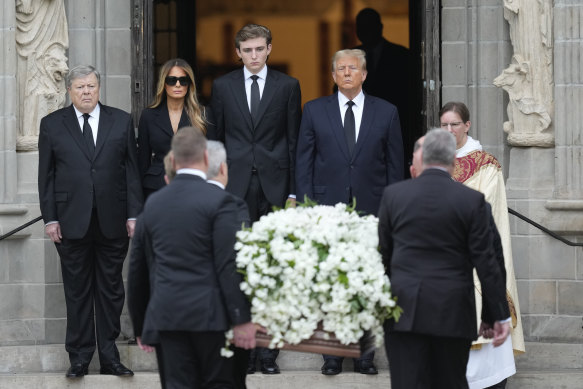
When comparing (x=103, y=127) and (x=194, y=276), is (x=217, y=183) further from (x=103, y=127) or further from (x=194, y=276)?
(x=103, y=127)

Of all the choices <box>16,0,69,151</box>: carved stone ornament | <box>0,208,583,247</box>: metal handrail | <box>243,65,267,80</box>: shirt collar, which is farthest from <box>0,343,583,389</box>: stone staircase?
<box>243,65,267,80</box>: shirt collar

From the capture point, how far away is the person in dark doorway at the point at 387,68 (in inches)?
452

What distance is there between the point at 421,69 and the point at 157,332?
432 cm

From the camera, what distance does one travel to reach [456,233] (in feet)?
21.7

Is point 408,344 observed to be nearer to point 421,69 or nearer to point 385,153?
point 385,153

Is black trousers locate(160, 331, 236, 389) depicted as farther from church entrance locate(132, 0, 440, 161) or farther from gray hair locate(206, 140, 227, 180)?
church entrance locate(132, 0, 440, 161)

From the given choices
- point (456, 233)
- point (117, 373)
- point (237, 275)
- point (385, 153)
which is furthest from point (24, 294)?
point (456, 233)

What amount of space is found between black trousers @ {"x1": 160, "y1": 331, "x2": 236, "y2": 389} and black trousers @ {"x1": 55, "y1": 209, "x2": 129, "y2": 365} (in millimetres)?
2375

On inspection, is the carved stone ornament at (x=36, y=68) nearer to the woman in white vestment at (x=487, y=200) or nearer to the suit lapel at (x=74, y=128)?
the suit lapel at (x=74, y=128)

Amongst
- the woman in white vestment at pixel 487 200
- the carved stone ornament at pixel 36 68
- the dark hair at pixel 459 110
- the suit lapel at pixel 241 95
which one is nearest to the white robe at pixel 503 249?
the woman in white vestment at pixel 487 200

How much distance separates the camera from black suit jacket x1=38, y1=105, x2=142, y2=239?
888cm

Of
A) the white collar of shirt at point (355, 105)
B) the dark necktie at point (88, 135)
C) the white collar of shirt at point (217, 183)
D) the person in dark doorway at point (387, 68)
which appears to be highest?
the person in dark doorway at point (387, 68)

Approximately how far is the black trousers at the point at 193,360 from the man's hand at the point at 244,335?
7cm

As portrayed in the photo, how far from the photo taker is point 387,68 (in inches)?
466
